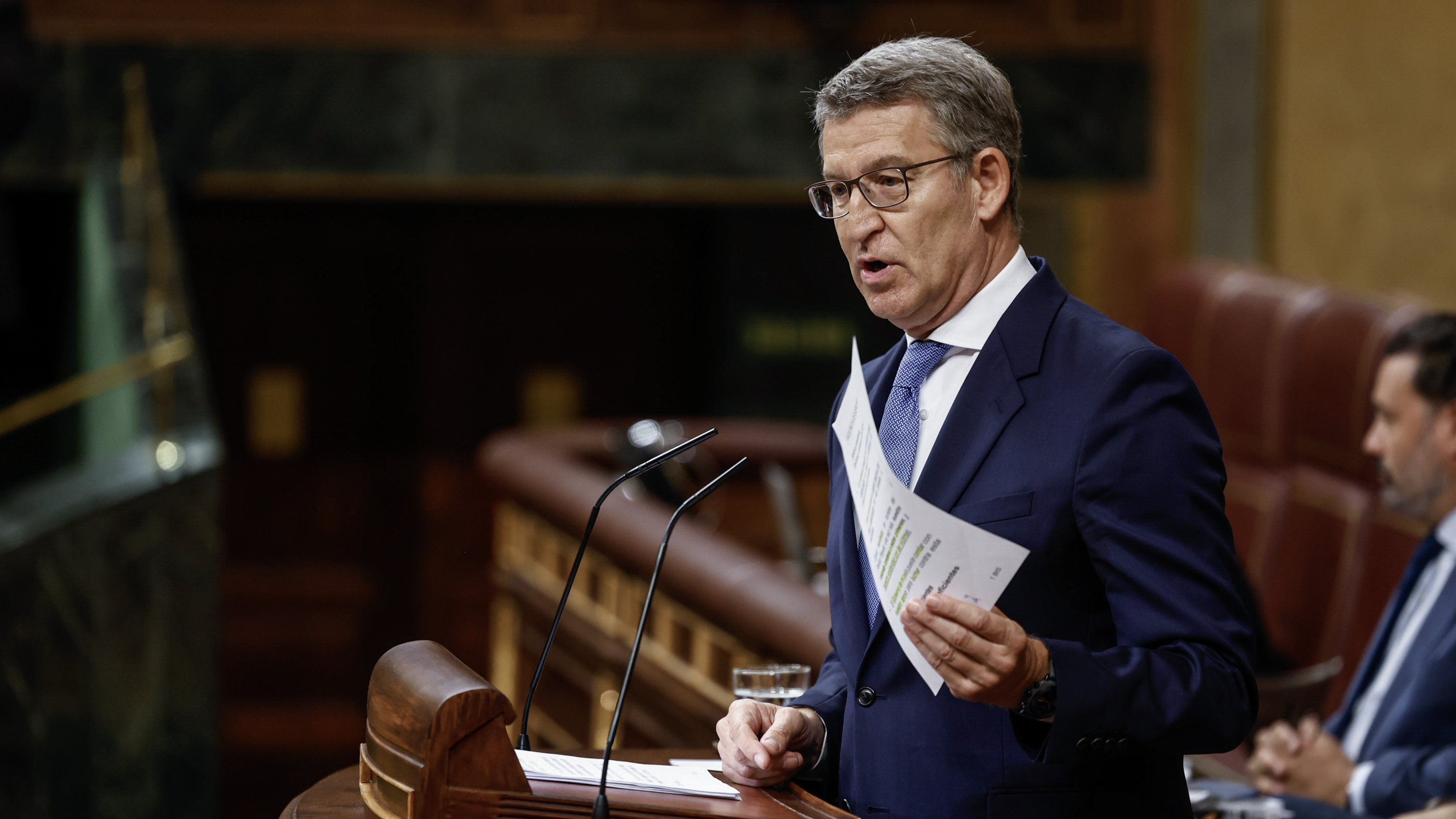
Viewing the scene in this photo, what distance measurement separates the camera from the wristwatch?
129cm

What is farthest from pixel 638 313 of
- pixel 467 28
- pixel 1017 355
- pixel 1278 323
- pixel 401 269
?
pixel 1017 355

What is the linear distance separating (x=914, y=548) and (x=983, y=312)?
33 centimetres

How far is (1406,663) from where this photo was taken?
9.14 feet

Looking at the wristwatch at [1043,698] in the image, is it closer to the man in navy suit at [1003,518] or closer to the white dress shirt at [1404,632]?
the man in navy suit at [1003,518]

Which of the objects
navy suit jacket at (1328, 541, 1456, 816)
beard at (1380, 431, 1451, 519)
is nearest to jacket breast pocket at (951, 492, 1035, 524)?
navy suit jacket at (1328, 541, 1456, 816)

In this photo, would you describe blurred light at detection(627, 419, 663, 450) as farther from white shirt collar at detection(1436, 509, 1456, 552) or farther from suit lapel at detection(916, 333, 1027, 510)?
suit lapel at detection(916, 333, 1027, 510)

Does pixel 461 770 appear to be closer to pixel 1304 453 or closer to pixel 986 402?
pixel 986 402

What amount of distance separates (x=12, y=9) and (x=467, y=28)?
2.46 m

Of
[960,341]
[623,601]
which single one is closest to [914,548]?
[960,341]

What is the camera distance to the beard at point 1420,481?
292 centimetres

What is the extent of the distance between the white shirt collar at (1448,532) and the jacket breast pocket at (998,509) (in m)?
1.76

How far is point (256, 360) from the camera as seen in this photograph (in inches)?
301

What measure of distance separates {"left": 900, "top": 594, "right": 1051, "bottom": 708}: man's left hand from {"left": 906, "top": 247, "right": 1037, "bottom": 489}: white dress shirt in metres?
0.28

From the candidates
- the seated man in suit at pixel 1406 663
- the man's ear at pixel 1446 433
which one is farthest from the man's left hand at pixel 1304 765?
the man's ear at pixel 1446 433
